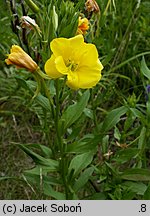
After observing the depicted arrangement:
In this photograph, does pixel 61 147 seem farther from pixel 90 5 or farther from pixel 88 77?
pixel 90 5

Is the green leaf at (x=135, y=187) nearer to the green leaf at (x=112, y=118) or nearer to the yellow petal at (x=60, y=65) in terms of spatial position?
the green leaf at (x=112, y=118)

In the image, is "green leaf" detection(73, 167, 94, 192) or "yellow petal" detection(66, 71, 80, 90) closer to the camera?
"yellow petal" detection(66, 71, 80, 90)

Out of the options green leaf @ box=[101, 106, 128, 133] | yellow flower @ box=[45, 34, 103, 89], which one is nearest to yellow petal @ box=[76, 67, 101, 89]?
yellow flower @ box=[45, 34, 103, 89]

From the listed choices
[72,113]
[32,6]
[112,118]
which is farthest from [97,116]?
[32,6]

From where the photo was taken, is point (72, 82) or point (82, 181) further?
point (82, 181)

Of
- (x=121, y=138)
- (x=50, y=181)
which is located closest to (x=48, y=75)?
(x=50, y=181)

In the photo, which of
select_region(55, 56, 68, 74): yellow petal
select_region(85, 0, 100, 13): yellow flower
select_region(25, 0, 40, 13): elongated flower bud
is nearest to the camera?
select_region(55, 56, 68, 74): yellow petal

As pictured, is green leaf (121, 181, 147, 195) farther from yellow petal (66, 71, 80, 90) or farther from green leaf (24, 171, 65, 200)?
yellow petal (66, 71, 80, 90)
